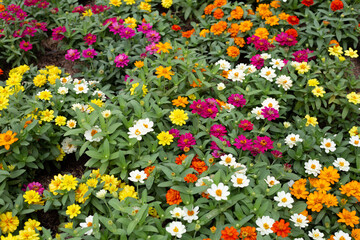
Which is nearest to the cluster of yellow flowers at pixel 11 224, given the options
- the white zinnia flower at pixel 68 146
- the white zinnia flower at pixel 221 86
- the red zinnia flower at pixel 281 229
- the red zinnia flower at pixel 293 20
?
the white zinnia flower at pixel 68 146

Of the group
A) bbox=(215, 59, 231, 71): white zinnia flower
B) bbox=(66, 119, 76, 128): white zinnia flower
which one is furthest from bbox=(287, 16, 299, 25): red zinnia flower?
bbox=(66, 119, 76, 128): white zinnia flower

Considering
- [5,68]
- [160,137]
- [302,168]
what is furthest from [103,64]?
[302,168]

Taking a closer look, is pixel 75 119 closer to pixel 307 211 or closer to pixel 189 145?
pixel 189 145

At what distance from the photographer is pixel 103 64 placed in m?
4.23

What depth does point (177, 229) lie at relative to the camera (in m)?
2.41

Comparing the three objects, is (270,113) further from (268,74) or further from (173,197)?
(173,197)

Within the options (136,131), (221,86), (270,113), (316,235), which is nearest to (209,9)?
(221,86)

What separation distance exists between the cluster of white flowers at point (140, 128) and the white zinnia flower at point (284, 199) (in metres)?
1.18

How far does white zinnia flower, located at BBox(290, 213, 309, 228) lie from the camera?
258 cm

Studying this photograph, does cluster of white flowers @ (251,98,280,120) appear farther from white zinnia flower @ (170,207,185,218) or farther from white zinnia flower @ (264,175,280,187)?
white zinnia flower @ (170,207,185,218)

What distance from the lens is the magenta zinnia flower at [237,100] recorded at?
133 inches

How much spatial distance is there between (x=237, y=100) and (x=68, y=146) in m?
1.72

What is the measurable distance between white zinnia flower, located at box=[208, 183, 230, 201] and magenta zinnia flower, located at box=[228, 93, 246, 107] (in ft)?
3.47

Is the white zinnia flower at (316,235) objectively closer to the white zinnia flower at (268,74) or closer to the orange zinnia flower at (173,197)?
the orange zinnia flower at (173,197)
